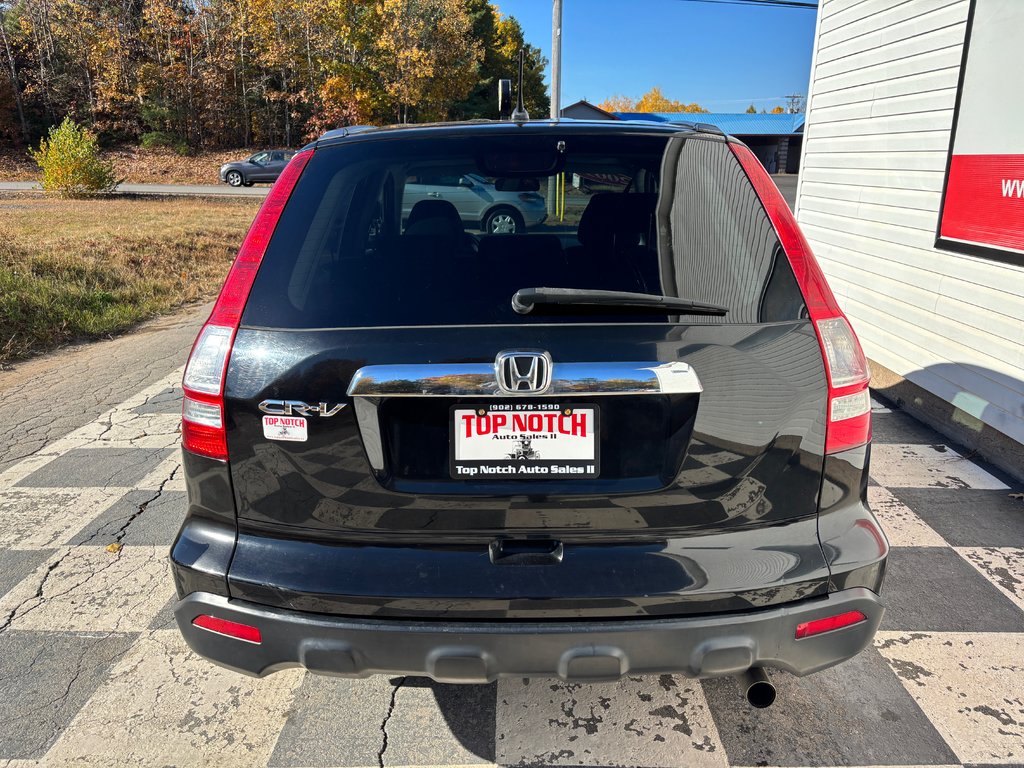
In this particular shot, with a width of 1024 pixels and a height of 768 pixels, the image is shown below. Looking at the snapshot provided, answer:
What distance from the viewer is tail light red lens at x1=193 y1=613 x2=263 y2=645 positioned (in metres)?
1.85

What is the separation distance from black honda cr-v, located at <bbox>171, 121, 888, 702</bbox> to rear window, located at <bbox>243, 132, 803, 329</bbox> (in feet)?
0.04

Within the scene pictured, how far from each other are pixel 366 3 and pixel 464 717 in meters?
45.4

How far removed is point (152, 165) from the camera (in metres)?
37.0

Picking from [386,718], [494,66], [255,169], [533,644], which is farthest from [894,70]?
[494,66]

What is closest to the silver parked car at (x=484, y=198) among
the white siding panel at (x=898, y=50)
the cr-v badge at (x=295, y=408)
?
the cr-v badge at (x=295, y=408)

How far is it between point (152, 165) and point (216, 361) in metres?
40.6

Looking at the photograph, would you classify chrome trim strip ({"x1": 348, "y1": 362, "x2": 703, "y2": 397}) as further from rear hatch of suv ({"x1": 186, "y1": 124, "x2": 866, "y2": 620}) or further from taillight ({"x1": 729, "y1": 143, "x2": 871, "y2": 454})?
taillight ({"x1": 729, "y1": 143, "x2": 871, "y2": 454})

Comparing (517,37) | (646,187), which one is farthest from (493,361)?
(517,37)

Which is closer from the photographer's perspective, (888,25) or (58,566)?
(58,566)

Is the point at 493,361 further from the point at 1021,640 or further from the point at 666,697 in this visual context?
the point at 1021,640

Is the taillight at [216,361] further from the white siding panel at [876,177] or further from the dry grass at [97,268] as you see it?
the dry grass at [97,268]

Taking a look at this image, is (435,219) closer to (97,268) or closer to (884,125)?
(884,125)

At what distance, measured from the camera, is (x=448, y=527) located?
5.96 feet

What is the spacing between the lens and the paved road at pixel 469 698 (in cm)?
221
